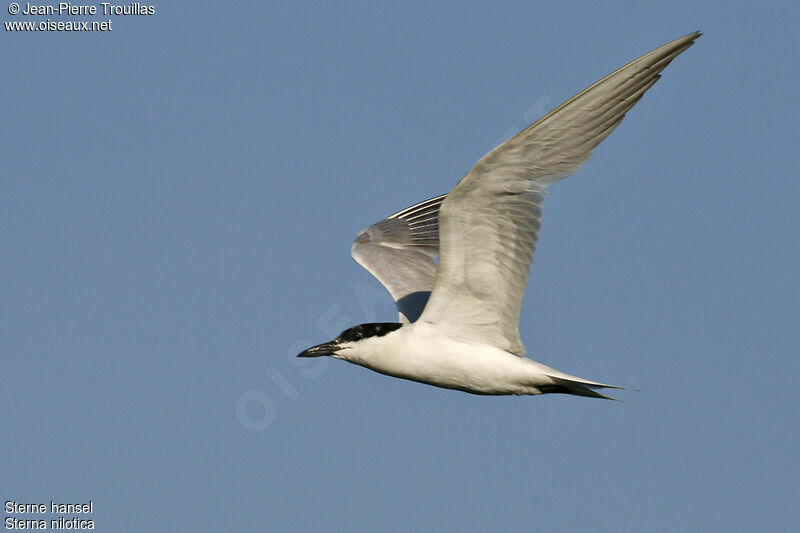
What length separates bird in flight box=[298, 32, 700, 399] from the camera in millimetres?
8633

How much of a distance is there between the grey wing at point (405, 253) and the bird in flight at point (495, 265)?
8.2 inches

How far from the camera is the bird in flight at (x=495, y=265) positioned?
863 centimetres

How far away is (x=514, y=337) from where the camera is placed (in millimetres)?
10680

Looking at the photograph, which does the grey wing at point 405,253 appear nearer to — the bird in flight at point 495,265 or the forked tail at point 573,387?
the bird in flight at point 495,265

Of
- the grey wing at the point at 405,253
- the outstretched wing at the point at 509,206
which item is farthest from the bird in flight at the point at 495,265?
the grey wing at the point at 405,253

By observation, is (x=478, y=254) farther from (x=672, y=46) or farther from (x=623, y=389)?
(x=672, y=46)

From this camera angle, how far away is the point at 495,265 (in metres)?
10.1

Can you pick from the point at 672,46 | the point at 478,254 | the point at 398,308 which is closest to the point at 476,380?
the point at 478,254

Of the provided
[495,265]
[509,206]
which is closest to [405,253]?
[495,265]

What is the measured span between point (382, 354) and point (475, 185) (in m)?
2.60

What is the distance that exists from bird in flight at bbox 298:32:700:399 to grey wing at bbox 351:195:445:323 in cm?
21

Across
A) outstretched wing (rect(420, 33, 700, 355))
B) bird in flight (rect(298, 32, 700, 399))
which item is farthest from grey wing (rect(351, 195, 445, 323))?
outstretched wing (rect(420, 33, 700, 355))

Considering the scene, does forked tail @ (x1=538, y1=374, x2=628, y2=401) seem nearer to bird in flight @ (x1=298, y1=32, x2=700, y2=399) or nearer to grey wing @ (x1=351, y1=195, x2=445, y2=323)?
bird in flight @ (x1=298, y1=32, x2=700, y2=399)

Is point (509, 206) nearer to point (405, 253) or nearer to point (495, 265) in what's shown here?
point (495, 265)
